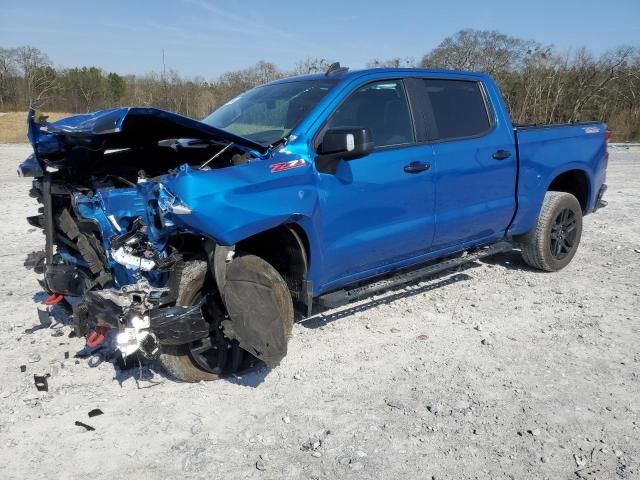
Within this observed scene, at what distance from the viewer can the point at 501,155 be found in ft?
15.8

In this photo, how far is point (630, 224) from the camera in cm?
→ 781

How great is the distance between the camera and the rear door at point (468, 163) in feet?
14.4

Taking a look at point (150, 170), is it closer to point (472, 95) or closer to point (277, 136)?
point (277, 136)

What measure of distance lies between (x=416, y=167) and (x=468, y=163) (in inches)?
26.0

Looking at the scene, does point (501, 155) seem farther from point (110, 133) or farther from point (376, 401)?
point (110, 133)

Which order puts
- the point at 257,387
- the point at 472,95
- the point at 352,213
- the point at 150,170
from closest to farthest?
1. the point at 257,387
2. the point at 352,213
3. the point at 150,170
4. the point at 472,95

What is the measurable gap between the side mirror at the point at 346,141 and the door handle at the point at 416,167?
0.59 meters

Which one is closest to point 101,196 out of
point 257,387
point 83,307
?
point 83,307

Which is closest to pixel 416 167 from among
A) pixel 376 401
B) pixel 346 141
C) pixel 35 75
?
pixel 346 141

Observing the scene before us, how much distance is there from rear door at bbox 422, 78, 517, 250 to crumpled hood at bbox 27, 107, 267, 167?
168 cm

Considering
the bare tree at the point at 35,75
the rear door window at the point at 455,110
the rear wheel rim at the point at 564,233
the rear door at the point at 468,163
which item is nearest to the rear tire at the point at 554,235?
the rear wheel rim at the point at 564,233

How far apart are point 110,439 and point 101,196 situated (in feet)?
4.72

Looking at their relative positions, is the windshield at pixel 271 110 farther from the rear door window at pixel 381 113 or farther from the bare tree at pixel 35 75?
the bare tree at pixel 35 75

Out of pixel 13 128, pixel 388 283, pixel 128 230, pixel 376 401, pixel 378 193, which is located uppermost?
pixel 378 193
